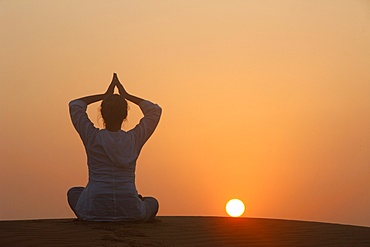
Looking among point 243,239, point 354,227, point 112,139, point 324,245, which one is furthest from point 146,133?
point 354,227

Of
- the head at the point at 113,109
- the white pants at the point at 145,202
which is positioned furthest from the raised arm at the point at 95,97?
the white pants at the point at 145,202

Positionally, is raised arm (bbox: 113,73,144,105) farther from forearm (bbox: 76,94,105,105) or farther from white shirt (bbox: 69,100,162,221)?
white shirt (bbox: 69,100,162,221)

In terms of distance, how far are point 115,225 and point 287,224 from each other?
2938 mm

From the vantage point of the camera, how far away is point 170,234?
7.36 meters

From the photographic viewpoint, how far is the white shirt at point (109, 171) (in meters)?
7.78

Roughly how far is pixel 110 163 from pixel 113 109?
553mm

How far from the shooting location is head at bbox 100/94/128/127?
773 centimetres

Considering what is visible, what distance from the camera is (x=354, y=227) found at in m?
9.58

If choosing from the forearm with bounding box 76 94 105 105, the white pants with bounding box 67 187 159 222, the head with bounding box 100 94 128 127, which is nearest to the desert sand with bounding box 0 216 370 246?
the white pants with bounding box 67 187 159 222

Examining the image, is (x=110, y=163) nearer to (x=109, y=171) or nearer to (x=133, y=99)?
(x=109, y=171)


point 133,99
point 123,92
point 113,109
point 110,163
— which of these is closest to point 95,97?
point 123,92

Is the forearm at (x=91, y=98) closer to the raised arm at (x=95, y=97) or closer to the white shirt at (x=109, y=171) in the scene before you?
the raised arm at (x=95, y=97)

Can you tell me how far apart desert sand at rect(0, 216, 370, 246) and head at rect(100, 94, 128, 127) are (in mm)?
1054

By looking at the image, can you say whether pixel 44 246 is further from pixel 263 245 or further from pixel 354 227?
pixel 354 227
